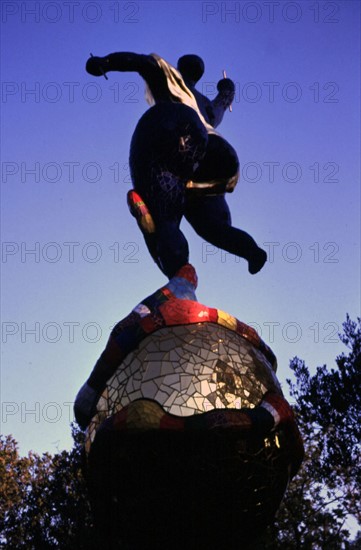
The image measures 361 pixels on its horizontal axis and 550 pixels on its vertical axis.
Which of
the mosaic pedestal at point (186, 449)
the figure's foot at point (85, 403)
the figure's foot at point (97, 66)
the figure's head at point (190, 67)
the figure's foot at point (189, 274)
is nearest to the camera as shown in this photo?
the mosaic pedestal at point (186, 449)

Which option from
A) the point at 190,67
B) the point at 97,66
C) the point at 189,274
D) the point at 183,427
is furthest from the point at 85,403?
the point at 190,67

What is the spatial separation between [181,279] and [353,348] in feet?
46.4

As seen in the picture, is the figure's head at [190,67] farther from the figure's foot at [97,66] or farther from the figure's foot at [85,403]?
the figure's foot at [85,403]

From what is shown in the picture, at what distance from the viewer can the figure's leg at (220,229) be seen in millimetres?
5891

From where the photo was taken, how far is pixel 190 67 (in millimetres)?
6750

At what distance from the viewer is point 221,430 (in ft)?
14.2

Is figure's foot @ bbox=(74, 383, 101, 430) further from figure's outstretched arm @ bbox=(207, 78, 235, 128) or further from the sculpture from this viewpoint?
figure's outstretched arm @ bbox=(207, 78, 235, 128)

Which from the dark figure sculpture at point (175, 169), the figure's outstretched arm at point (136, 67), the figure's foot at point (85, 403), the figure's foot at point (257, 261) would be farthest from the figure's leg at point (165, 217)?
the figure's foot at point (85, 403)

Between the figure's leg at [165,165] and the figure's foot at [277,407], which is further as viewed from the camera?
the figure's leg at [165,165]

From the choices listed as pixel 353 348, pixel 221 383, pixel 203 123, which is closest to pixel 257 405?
pixel 221 383

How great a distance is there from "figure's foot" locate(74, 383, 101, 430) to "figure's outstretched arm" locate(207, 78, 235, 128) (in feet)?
9.89

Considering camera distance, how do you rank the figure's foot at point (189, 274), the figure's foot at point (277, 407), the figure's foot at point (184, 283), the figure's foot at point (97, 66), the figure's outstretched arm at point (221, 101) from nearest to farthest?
the figure's foot at point (277, 407)
the figure's foot at point (184, 283)
the figure's foot at point (189, 274)
the figure's foot at point (97, 66)
the figure's outstretched arm at point (221, 101)

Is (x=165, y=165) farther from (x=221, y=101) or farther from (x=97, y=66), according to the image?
(x=221, y=101)

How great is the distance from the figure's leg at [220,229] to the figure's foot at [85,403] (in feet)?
5.57
